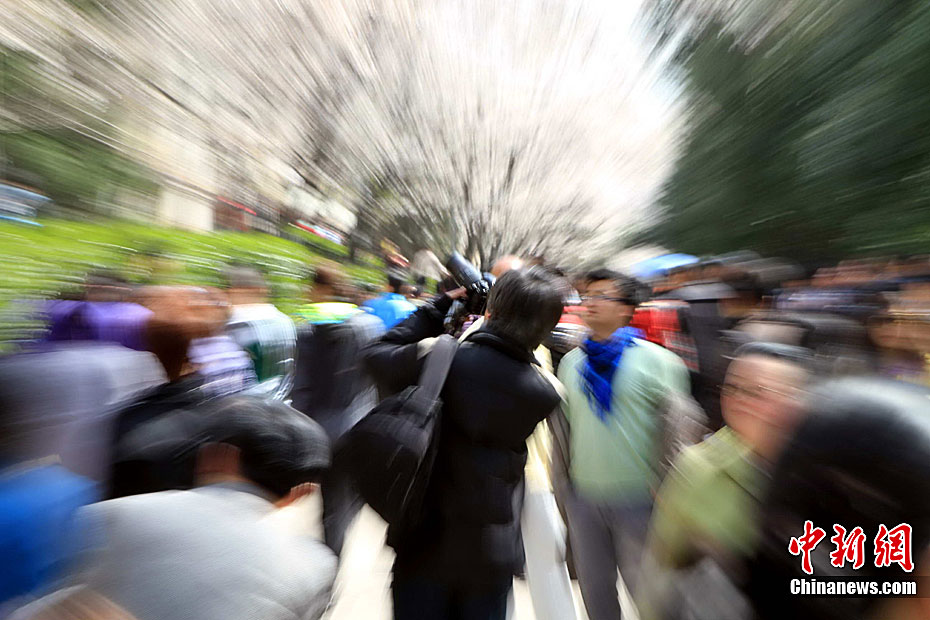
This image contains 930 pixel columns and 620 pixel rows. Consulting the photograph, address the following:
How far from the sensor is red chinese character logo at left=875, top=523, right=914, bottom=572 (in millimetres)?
883

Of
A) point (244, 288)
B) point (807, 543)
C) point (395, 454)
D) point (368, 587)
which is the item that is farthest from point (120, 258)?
point (807, 543)

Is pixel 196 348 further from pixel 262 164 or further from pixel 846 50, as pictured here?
pixel 846 50

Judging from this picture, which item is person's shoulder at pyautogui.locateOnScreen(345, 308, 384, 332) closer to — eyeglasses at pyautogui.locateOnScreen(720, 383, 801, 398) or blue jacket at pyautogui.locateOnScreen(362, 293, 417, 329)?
blue jacket at pyautogui.locateOnScreen(362, 293, 417, 329)

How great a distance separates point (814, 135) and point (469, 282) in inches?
387

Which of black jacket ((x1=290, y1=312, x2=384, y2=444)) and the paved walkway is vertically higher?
black jacket ((x1=290, y1=312, x2=384, y2=444))

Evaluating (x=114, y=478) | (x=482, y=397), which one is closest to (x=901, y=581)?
(x=482, y=397)

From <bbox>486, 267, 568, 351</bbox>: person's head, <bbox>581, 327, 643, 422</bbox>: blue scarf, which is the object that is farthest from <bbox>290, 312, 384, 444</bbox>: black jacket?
<bbox>486, 267, 568, 351</bbox>: person's head

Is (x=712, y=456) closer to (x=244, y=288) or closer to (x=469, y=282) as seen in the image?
(x=469, y=282)

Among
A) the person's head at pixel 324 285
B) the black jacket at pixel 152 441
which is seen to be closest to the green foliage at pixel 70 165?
the person's head at pixel 324 285

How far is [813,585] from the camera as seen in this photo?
958 mm

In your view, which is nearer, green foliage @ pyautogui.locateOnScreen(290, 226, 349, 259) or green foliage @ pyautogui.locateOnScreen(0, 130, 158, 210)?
green foliage @ pyautogui.locateOnScreen(0, 130, 158, 210)

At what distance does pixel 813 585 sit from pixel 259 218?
7.09 metres

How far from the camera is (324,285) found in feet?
9.66

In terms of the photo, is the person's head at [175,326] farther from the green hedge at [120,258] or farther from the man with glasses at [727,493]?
the green hedge at [120,258]
